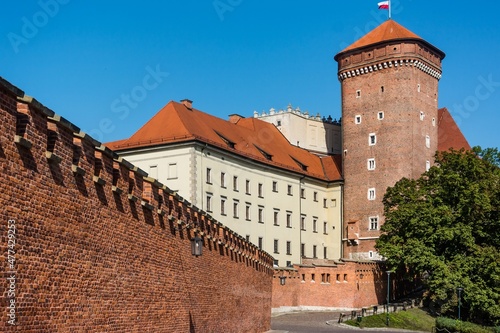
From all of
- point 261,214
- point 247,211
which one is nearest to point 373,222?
point 261,214

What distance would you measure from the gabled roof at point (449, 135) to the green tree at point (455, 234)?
2360 cm

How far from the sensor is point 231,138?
5981cm

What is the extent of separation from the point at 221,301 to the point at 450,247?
30.7 metres

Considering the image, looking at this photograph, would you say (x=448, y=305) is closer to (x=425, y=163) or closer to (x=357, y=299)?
(x=357, y=299)

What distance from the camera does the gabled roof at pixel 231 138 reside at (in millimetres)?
54969

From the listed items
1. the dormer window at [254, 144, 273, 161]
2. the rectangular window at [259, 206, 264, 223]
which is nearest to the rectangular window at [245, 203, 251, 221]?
the rectangular window at [259, 206, 264, 223]

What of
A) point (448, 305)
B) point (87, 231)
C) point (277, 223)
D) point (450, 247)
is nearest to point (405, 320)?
point (448, 305)

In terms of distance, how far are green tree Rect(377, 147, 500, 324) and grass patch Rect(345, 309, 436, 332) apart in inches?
65.6

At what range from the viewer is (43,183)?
35.3 ft

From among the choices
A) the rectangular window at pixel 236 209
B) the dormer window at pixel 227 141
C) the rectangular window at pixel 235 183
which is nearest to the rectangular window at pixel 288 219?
the rectangular window at pixel 236 209

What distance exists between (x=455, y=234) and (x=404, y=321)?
724 centimetres

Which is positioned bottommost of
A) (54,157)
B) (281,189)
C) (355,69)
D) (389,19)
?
(54,157)

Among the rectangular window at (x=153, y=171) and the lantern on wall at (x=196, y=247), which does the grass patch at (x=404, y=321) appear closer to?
the rectangular window at (x=153, y=171)

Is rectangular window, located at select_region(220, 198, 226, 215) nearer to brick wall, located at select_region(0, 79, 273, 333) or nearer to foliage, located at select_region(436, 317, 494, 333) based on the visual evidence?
foliage, located at select_region(436, 317, 494, 333)
